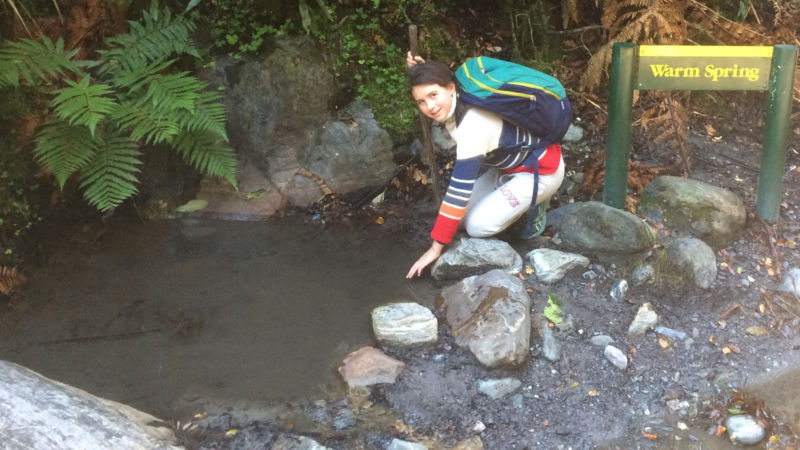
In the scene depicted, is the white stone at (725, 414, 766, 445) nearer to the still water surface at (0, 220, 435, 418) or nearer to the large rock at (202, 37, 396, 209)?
the still water surface at (0, 220, 435, 418)

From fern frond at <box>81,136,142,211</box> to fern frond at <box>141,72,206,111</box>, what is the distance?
0.30 metres

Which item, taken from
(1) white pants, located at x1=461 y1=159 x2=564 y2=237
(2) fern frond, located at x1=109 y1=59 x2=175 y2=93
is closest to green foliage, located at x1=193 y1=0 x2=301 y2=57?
(2) fern frond, located at x1=109 y1=59 x2=175 y2=93

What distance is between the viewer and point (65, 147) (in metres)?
4.06

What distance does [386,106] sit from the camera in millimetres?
5027

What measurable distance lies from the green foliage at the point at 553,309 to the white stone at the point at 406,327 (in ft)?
2.02

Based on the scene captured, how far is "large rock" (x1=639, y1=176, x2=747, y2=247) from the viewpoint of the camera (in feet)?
13.8

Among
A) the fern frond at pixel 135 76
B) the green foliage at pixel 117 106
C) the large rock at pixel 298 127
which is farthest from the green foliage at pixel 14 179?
the large rock at pixel 298 127

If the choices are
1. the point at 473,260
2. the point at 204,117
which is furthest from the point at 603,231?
the point at 204,117

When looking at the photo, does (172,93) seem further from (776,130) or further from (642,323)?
(776,130)

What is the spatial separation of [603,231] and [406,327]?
1.40m

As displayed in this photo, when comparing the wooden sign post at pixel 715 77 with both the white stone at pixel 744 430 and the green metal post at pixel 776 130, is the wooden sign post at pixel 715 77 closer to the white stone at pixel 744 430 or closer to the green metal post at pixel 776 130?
the green metal post at pixel 776 130

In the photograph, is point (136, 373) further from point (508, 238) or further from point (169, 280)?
point (508, 238)

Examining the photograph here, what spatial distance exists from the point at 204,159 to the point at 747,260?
345cm

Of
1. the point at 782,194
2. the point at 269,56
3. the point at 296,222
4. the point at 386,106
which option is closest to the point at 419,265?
the point at 296,222
